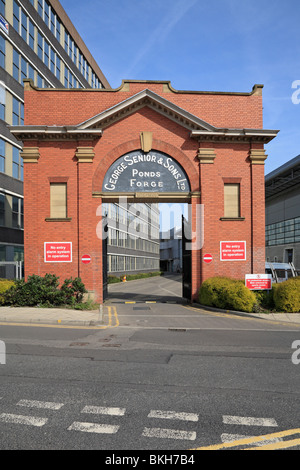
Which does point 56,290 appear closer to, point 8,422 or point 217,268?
point 217,268

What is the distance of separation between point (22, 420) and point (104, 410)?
1088mm

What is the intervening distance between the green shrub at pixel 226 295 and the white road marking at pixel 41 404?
38.3ft

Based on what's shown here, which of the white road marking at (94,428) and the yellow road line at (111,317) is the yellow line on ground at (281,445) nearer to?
the white road marking at (94,428)

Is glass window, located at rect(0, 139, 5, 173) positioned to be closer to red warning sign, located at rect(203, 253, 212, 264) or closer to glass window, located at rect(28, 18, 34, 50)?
glass window, located at rect(28, 18, 34, 50)

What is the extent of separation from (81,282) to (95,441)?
568 inches

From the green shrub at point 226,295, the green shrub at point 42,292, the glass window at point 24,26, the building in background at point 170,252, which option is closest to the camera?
the green shrub at point 226,295

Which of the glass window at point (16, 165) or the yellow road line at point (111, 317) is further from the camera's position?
the glass window at point (16, 165)

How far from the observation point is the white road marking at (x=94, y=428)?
452cm

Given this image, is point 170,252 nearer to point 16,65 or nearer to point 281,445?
point 16,65

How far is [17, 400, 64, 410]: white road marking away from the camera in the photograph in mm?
5273

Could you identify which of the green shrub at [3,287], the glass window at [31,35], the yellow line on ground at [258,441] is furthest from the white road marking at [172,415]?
the glass window at [31,35]

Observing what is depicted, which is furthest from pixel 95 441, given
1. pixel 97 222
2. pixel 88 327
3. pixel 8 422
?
pixel 97 222

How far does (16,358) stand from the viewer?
26.3 ft

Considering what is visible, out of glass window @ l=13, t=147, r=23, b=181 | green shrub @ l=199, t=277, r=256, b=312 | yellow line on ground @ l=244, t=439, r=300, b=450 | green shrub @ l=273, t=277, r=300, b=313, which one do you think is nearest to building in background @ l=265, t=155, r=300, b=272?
green shrub @ l=199, t=277, r=256, b=312
